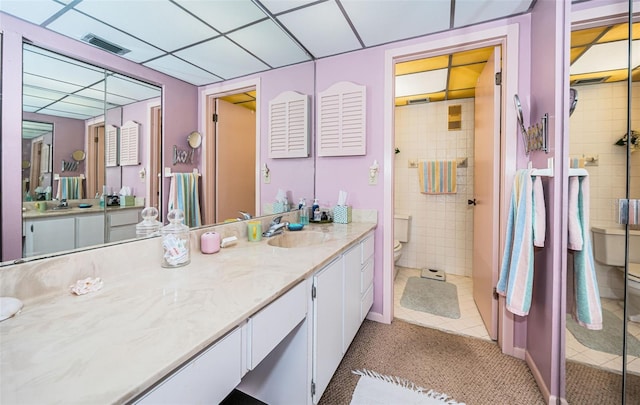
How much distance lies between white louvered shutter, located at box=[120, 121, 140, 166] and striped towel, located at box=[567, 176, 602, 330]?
1891 millimetres

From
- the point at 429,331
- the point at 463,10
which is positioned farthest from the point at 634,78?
the point at 429,331

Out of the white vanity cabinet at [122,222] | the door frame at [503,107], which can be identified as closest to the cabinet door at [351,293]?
the door frame at [503,107]

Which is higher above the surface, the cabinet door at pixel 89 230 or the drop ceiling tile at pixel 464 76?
the drop ceiling tile at pixel 464 76

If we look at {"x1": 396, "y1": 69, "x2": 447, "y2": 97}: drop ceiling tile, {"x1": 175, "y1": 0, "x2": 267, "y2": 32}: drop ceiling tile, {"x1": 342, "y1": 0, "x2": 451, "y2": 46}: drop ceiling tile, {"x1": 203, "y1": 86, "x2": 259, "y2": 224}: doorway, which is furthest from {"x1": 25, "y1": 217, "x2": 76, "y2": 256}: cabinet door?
{"x1": 396, "y1": 69, "x2": 447, "y2": 97}: drop ceiling tile

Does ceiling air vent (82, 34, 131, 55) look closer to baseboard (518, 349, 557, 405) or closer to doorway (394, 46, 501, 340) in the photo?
doorway (394, 46, 501, 340)

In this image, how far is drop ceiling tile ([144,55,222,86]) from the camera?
39.0 inches

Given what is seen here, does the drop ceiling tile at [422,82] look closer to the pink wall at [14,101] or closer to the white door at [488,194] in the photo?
the white door at [488,194]

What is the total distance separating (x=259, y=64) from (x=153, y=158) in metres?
0.93

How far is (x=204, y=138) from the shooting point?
1.19 m

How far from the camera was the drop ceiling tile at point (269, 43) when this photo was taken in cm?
143

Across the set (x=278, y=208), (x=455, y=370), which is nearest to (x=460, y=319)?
(x=455, y=370)

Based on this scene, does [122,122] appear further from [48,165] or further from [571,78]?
[571,78]

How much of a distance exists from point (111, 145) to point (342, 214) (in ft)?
4.79

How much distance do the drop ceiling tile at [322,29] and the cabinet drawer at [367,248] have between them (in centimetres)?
148
